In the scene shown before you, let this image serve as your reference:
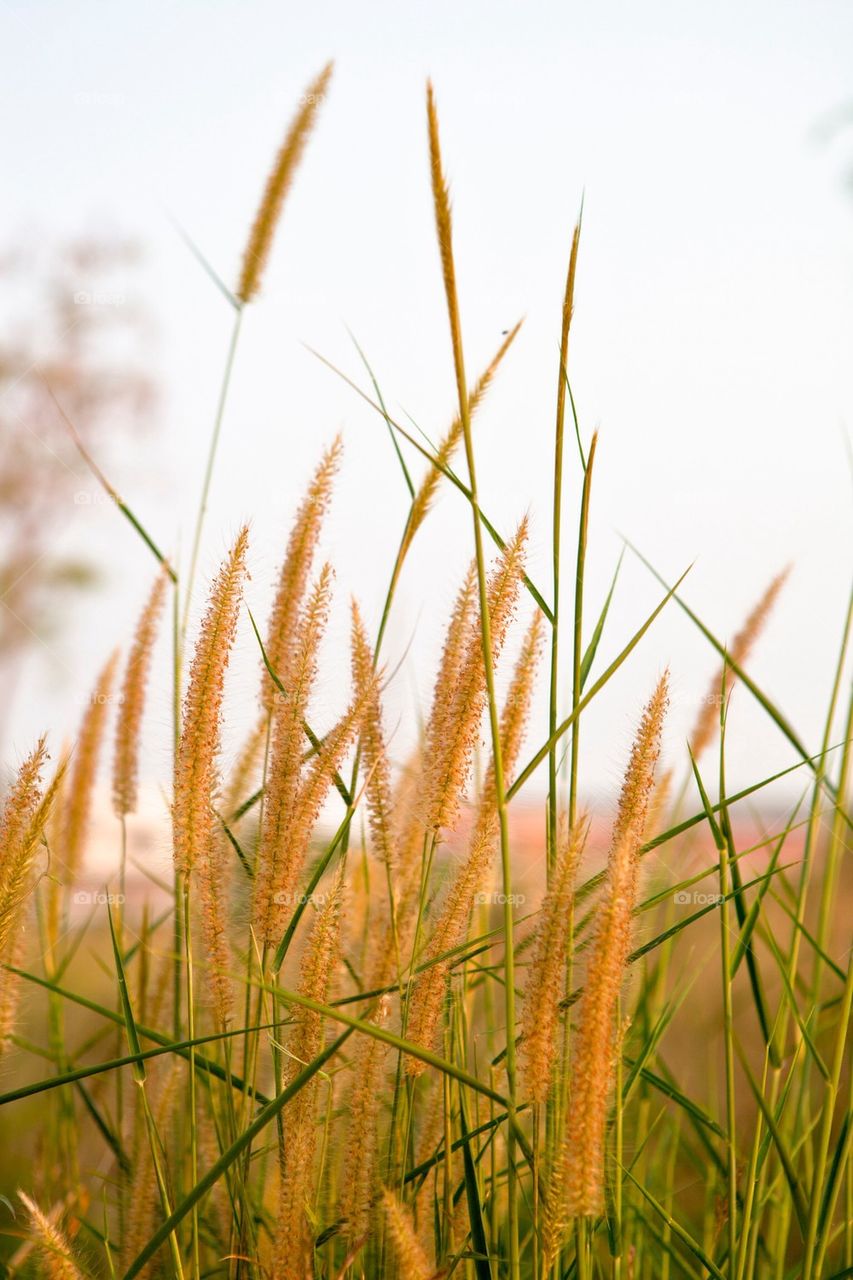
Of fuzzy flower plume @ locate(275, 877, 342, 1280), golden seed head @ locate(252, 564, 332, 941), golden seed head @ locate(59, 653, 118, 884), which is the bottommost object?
fuzzy flower plume @ locate(275, 877, 342, 1280)

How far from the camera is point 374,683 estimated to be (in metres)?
0.82

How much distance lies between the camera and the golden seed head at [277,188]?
1.22 m

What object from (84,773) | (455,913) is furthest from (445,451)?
(84,773)

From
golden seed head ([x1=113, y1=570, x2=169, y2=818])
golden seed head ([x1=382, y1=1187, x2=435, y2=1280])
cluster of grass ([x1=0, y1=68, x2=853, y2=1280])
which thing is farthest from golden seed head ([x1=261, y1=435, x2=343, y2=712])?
golden seed head ([x1=382, y1=1187, x2=435, y2=1280])

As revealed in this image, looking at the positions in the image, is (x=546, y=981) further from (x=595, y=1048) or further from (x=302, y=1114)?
(x=302, y=1114)

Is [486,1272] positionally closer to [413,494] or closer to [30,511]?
[413,494]

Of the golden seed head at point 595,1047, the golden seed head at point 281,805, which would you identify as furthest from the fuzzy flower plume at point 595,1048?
the golden seed head at point 281,805

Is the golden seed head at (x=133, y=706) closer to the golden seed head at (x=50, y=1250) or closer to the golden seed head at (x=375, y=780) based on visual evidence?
the golden seed head at (x=375, y=780)

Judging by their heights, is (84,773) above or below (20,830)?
above

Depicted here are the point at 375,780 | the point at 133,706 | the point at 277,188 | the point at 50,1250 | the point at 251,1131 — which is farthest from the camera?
the point at 277,188

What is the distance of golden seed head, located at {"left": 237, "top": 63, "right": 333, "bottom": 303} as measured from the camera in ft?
4.00

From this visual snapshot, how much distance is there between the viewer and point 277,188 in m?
1.24

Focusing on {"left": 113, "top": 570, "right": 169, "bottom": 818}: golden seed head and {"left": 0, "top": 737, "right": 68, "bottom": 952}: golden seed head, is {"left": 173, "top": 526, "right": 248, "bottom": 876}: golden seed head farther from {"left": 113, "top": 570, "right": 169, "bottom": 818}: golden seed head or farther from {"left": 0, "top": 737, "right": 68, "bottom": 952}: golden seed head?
{"left": 113, "top": 570, "right": 169, "bottom": 818}: golden seed head

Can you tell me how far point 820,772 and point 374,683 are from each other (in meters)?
A: 0.31
